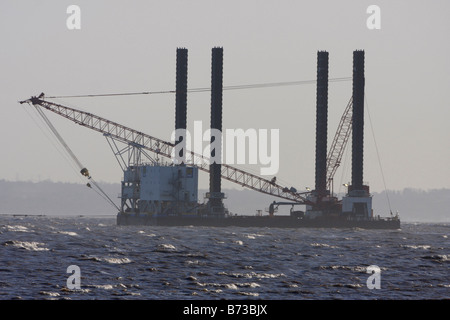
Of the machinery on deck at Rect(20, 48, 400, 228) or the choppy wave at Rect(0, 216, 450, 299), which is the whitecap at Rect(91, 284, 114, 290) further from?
the machinery on deck at Rect(20, 48, 400, 228)

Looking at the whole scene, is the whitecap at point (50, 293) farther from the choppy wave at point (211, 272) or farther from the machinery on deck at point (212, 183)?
the machinery on deck at point (212, 183)

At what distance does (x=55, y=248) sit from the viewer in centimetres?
7100

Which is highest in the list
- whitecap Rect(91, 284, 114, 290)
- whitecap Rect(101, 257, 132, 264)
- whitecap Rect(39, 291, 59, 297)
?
whitecap Rect(101, 257, 132, 264)

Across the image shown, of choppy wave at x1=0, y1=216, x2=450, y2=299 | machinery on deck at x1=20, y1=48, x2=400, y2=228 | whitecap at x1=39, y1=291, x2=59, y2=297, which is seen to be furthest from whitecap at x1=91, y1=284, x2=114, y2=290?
machinery on deck at x1=20, y1=48, x2=400, y2=228

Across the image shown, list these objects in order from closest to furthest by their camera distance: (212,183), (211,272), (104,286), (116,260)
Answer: (104,286)
(211,272)
(116,260)
(212,183)

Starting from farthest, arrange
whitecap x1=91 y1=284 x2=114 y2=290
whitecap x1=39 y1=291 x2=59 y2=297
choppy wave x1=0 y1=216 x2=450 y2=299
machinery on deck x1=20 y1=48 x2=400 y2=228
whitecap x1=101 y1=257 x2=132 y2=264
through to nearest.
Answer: machinery on deck x1=20 y1=48 x2=400 y2=228 < whitecap x1=101 y1=257 x2=132 y2=264 < whitecap x1=91 y1=284 x2=114 y2=290 < choppy wave x1=0 y1=216 x2=450 y2=299 < whitecap x1=39 y1=291 x2=59 y2=297

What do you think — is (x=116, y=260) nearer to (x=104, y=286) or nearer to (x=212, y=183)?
(x=104, y=286)

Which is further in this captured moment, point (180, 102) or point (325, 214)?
point (325, 214)

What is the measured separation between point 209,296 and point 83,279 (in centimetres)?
915

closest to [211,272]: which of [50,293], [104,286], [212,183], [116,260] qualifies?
[116,260]

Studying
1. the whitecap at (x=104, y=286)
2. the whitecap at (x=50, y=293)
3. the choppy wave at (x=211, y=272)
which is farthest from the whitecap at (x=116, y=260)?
the whitecap at (x=50, y=293)
